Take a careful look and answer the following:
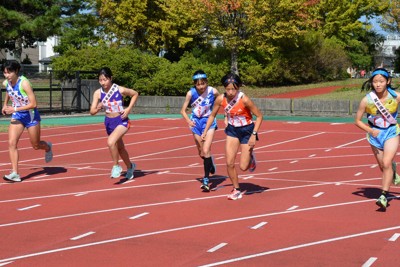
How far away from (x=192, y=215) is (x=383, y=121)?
9.92 feet

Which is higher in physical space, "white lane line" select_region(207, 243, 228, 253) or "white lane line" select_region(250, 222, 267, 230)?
"white lane line" select_region(207, 243, 228, 253)

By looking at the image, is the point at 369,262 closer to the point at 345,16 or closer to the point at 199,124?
the point at 199,124

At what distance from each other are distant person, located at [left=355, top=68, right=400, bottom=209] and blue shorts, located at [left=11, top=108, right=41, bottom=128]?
232 inches

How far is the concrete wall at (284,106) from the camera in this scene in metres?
32.1

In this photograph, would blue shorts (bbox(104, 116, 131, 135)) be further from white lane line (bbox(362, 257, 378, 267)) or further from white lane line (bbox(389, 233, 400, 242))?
white lane line (bbox(362, 257, 378, 267))

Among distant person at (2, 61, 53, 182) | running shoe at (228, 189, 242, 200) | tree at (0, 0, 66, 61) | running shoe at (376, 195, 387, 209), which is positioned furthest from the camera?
tree at (0, 0, 66, 61)

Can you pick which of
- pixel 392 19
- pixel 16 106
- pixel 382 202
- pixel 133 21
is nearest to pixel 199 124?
pixel 16 106

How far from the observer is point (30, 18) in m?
55.1

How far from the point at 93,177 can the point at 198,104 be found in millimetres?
2709

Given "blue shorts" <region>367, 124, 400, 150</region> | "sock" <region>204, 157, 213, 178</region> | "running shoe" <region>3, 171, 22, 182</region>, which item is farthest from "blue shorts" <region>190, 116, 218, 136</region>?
"running shoe" <region>3, 171, 22, 182</region>

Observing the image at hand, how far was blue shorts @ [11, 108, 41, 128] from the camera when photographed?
1223 cm

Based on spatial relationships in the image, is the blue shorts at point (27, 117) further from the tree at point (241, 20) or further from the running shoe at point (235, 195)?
the tree at point (241, 20)

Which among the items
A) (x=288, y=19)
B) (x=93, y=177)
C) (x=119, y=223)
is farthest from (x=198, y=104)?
(x=288, y=19)

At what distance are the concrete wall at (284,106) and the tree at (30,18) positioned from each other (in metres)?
21.5
